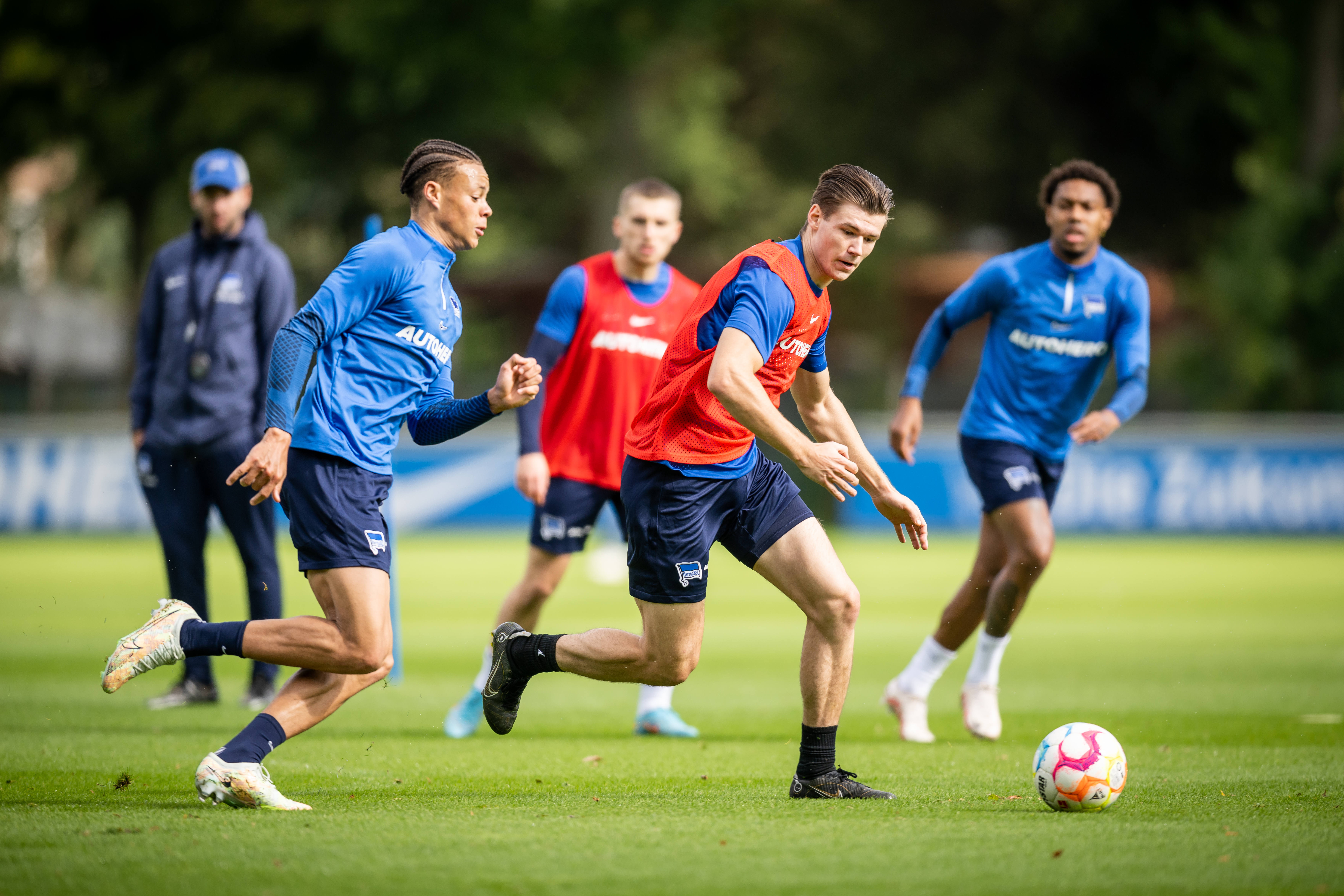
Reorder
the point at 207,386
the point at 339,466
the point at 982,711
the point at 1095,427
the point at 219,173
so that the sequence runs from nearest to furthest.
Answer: the point at 339,466 → the point at 1095,427 → the point at 982,711 → the point at 219,173 → the point at 207,386

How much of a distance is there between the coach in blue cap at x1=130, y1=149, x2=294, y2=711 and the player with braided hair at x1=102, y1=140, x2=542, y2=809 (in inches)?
107

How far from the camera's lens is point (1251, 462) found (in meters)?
21.8

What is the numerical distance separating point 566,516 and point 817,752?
98.5 inches

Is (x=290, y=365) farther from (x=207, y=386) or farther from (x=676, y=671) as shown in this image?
(x=207, y=386)

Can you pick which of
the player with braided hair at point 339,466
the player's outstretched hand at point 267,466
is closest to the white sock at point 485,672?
the player with braided hair at point 339,466

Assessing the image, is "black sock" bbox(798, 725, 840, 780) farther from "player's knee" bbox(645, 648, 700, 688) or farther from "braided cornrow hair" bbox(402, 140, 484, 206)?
"braided cornrow hair" bbox(402, 140, 484, 206)

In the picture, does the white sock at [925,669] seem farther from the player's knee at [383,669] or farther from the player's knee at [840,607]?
the player's knee at [383,669]

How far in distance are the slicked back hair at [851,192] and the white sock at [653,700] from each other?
3.12 metres

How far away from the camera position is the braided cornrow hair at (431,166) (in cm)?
578

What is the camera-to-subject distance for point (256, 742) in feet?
17.8

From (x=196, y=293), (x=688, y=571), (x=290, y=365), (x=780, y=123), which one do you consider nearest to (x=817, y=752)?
(x=688, y=571)

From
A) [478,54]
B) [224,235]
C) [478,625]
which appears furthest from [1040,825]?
[478,54]

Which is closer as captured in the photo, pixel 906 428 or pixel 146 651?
pixel 146 651

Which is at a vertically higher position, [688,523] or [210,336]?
[210,336]
